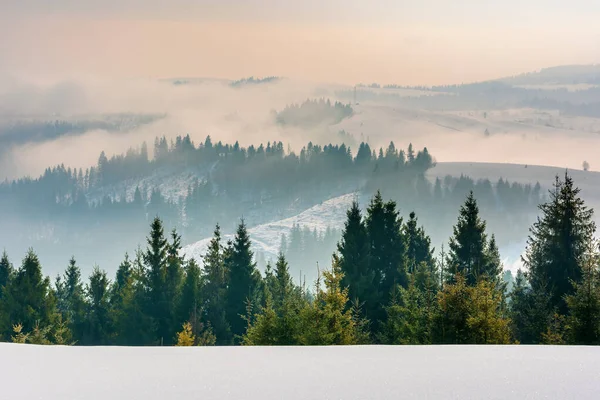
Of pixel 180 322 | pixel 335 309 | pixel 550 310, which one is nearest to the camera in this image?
pixel 335 309

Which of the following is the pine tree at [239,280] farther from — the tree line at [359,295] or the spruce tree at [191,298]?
the spruce tree at [191,298]

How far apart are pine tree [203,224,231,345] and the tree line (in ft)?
0.37

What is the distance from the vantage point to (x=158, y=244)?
71812 millimetres

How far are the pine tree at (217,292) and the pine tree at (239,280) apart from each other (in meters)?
0.62

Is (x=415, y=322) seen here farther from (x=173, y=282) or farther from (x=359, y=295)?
Answer: (x=173, y=282)

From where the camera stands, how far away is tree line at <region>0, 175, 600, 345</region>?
1206 inches

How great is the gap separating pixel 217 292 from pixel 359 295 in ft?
62.7
